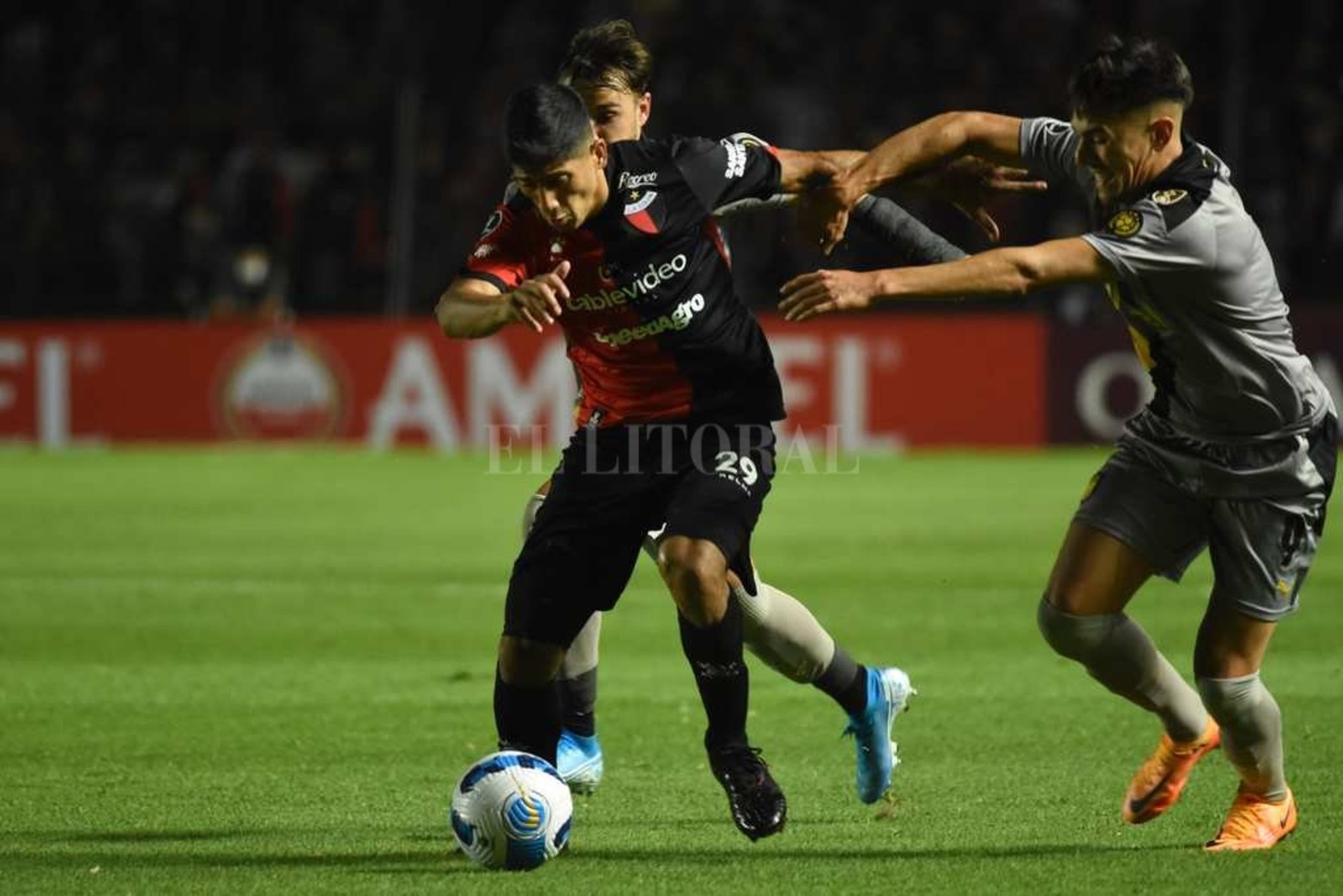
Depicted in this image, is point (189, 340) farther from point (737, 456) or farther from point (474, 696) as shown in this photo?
point (737, 456)

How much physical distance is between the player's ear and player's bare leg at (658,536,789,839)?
150 centimetres

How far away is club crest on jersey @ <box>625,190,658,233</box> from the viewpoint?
600 cm

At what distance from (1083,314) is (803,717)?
12.1 meters

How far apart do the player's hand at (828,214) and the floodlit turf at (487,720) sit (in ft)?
5.34

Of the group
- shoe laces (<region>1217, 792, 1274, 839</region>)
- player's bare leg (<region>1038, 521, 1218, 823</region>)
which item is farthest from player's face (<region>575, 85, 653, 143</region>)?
shoe laces (<region>1217, 792, 1274, 839</region>)

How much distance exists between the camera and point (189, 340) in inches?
834

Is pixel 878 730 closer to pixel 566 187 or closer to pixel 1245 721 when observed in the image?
pixel 1245 721

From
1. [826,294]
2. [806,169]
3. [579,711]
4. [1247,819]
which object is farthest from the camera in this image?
[579,711]

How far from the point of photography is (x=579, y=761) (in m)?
6.90

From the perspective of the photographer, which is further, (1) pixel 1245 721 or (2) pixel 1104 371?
(2) pixel 1104 371

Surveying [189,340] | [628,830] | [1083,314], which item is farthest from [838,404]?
[628,830]

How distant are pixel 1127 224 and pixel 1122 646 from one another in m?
1.22

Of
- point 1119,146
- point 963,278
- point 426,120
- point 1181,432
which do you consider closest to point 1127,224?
point 1119,146

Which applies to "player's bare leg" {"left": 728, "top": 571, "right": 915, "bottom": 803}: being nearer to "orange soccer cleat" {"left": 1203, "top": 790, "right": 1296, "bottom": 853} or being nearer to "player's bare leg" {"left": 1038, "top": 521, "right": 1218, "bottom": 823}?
"player's bare leg" {"left": 1038, "top": 521, "right": 1218, "bottom": 823}
